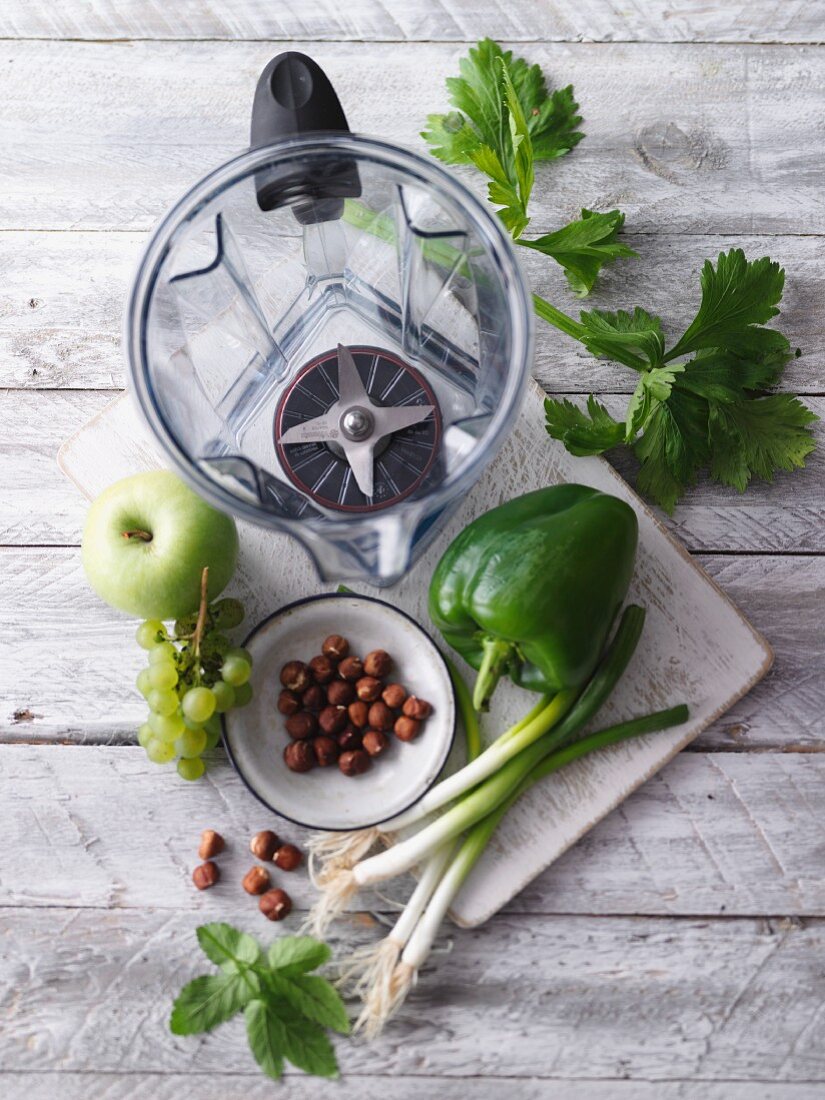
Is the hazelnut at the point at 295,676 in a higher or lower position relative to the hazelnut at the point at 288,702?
higher

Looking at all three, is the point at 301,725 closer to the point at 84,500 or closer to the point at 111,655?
the point at 111,655

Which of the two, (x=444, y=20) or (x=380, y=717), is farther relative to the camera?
(x=444, y=20)

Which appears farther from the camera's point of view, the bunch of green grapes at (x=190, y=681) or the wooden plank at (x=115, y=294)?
the wooden plank at (x=115, y=294)

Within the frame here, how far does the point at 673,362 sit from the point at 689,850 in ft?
1.47

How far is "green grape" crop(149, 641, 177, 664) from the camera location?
85 centimetres

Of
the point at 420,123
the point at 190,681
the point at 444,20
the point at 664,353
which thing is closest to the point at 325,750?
the point at 190,681

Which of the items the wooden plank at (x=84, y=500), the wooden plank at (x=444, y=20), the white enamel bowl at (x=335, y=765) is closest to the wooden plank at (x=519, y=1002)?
the white enamel bowl at (x=335, y=765)

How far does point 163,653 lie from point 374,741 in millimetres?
193

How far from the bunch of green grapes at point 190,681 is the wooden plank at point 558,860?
0.21ft

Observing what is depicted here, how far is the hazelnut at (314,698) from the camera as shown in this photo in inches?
35.2

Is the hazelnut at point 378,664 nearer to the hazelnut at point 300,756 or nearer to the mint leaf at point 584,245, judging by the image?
the hazelnut at point 300,756

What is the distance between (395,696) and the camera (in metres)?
0.89

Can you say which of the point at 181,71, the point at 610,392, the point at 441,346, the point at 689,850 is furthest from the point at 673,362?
the point at 181,71

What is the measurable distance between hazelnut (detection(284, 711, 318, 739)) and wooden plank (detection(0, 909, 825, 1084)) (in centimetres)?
18
